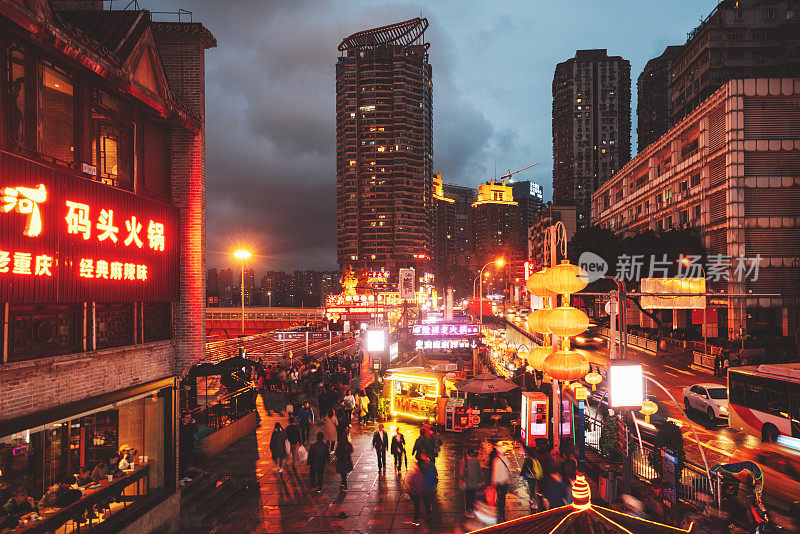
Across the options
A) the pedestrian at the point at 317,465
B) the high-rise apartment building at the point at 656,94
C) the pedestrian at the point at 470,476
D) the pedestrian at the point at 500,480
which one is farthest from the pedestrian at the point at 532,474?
the high-rise apartment building at the point at 656,94

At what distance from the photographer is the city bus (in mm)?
16484

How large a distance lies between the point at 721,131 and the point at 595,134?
139608mm

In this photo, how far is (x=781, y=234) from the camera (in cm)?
4144

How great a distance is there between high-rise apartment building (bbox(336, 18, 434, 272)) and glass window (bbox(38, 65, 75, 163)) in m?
145

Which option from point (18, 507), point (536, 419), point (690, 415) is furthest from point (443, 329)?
point (18, 507)

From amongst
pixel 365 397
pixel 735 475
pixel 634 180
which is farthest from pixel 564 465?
pixel 634 180

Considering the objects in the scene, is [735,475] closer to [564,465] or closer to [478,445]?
[564,465]

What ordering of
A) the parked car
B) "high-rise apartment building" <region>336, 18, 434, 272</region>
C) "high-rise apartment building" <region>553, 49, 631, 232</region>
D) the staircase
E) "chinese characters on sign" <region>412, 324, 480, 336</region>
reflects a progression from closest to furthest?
1. the staircase
2. the parked car
3. "chinese characters on sign" <region>412, 324, 480, 336</region>
4. "high-rise apartment building" <region>336, 18, 434, 272</region>
5. "high-rise apartment building" <region>553, 49, 631, 232</region>

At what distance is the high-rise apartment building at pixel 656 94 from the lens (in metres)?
133

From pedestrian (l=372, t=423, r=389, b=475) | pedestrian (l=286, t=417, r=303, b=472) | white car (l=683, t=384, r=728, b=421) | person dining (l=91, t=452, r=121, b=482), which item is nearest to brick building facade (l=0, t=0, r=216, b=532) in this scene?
person dining (l=91, t=452, r=121, b=482)

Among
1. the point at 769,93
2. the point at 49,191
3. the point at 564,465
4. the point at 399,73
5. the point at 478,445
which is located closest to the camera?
the point at 49,191

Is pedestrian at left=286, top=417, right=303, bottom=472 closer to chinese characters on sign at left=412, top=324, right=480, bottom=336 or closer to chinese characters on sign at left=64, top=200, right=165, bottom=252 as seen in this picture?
chinese characters on sign at left=64, top=200, right=165, bottom=252

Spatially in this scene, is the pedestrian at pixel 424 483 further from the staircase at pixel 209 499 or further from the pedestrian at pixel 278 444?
the pedestrian at pixel 278 444

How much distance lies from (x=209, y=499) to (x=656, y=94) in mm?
157601
